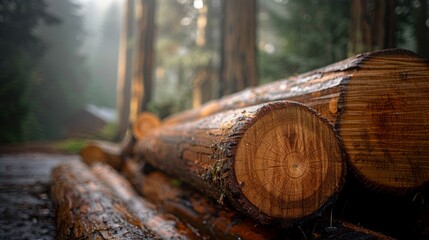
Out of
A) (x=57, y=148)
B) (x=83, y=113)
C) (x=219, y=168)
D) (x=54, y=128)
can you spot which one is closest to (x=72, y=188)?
(x=219, y=168)

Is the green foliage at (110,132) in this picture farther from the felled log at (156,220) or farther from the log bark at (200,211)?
the felled log at (156,220)

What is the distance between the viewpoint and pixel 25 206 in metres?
2.98

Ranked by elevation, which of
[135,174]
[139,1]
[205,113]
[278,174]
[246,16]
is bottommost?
[135,174]

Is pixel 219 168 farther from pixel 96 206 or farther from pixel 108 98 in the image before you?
pixel 108 98

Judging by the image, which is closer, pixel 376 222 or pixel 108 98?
pixel 376 222

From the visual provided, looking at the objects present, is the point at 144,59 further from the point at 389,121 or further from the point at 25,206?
the point at 389,121

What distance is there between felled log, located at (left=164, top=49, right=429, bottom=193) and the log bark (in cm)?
75

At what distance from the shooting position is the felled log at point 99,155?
5367 millimetres

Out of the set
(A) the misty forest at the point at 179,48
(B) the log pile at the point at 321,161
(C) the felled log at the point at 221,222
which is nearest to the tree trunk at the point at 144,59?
(A) the misty forest at the point at 179,48

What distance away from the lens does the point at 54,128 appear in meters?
17.4

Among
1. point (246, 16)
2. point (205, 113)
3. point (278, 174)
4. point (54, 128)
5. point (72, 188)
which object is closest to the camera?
point (278, 174)

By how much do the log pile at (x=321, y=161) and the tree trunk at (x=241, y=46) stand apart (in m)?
3.49

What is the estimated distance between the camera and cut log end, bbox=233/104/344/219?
1435mm

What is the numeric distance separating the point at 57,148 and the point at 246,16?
8.02 m
